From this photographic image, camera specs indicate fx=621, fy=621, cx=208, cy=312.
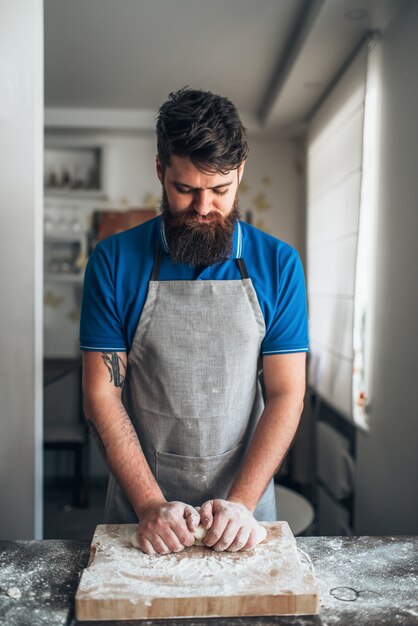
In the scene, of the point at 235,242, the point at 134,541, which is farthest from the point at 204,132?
the point at 134,541

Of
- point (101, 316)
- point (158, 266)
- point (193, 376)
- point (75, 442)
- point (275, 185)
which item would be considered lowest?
point (75, 442)

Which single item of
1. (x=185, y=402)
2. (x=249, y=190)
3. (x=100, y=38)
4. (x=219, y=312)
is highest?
(x=100, y=38)

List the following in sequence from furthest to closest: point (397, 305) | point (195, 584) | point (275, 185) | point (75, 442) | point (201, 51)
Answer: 1. point (275, 185)
2. point (75, 442)
3. point (201, 51)
4. point (397, 305)
5. point (195, 584)

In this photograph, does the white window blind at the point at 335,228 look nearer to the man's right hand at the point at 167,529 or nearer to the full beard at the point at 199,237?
the full beard at the point at 199,237

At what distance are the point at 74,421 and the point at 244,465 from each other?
9.93ft

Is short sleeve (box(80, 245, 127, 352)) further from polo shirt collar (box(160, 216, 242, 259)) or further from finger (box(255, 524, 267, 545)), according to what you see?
finger (box(255, 524, 267, 545))

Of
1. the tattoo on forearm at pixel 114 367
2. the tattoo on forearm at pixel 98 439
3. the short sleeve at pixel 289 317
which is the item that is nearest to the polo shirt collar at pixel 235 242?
the short sleeve at pixel 289 317

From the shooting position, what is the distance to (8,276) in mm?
1763

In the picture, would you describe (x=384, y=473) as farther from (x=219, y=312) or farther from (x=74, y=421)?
(x=74, y=421)

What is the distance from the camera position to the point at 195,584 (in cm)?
96

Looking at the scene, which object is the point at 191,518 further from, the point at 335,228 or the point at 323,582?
the point at 335,228

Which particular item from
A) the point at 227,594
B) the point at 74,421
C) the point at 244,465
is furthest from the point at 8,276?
the point at 74,421

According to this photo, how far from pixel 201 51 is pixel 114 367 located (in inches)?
83.0

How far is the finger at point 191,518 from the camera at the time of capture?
110cm
